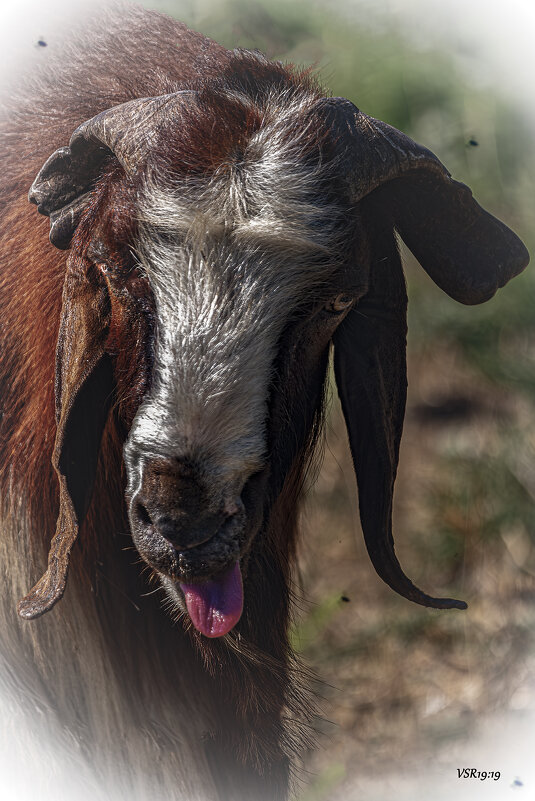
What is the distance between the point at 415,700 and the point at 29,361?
222 centimetres

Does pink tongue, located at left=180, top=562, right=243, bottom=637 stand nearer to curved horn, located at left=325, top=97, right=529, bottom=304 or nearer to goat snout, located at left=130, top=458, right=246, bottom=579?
goat snout, located at left=130, top=458, right=246, bottom=579

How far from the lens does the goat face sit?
146 centimetres

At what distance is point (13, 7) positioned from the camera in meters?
2.06

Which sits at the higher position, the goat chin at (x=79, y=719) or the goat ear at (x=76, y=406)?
the goat ear at (x=76, y=406)

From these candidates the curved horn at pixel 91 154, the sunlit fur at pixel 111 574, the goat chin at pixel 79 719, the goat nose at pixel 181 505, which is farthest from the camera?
the goat chin at pixel 79 719

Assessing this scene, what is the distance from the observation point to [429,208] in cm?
177

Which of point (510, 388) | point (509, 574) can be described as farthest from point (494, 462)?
point (509, 574)

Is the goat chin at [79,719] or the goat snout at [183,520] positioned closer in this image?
the goat snout at [183,520]

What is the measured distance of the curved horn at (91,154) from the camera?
1551 millimetres

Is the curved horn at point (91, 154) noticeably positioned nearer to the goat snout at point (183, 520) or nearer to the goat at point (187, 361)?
the goat at point (187, 361)

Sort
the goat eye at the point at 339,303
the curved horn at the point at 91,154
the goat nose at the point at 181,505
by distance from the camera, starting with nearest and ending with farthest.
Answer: the goat nose at the point at 181,505
the curved horn at the point at 91,154
the goat eye at the point at 339,303

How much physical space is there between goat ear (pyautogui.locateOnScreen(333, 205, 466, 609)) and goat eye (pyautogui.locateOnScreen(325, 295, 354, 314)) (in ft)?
0.49

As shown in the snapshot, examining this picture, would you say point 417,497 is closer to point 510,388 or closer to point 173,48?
point 510,388

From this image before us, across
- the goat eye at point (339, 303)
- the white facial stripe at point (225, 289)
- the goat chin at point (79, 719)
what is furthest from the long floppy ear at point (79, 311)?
the goat eye at point (339, 303)
